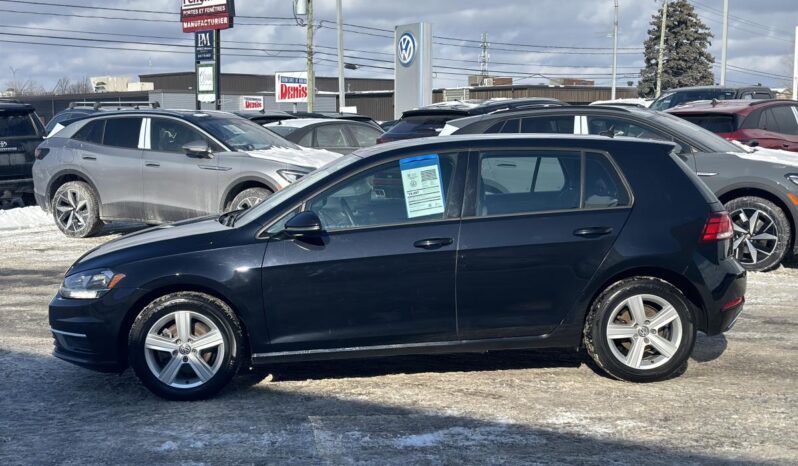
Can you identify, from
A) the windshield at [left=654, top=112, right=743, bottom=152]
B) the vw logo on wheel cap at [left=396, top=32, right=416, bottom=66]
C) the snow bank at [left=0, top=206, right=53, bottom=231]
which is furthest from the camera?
the vw logo on wheel cap at [left=396, top=32, right=416, bottom=66]

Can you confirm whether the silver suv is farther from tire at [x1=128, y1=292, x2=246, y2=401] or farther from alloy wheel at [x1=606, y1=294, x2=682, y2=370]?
alloy wheel at [x1=606, y1=294, x2=682, y2=370]

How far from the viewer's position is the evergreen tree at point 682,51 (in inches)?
2736

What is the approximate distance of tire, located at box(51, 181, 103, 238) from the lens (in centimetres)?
1288

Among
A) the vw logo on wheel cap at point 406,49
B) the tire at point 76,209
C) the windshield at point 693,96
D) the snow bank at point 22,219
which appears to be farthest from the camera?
the vw logo on wheel cap at point 406,49

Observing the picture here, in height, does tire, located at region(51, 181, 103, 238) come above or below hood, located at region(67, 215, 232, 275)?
below

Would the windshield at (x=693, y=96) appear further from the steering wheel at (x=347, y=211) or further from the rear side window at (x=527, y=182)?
the steering wheel at (x=347, y=211)

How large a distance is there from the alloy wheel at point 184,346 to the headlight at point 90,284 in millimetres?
395

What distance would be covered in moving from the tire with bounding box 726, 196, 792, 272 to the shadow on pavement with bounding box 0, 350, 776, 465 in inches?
204

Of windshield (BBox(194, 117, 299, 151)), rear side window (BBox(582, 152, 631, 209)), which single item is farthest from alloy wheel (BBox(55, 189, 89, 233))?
rear side window (BBox(582, 152, 631, 209))

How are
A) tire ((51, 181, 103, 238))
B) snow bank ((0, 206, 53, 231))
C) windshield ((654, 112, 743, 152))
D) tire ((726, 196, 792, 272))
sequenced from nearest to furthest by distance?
tire ((726, 196, 792, 272)) → windshield ((654, 112, 743, 152)) → tire ((51, 181, 103, 238)) → snow bank ((0, 206, 53, 231))

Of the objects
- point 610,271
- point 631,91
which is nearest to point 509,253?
point 610,271

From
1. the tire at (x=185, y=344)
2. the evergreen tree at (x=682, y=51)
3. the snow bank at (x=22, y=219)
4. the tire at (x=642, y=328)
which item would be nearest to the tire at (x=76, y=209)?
the snow bank at (x=22, y=219)

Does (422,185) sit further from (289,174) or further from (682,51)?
(682,51)

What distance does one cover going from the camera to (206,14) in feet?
101
